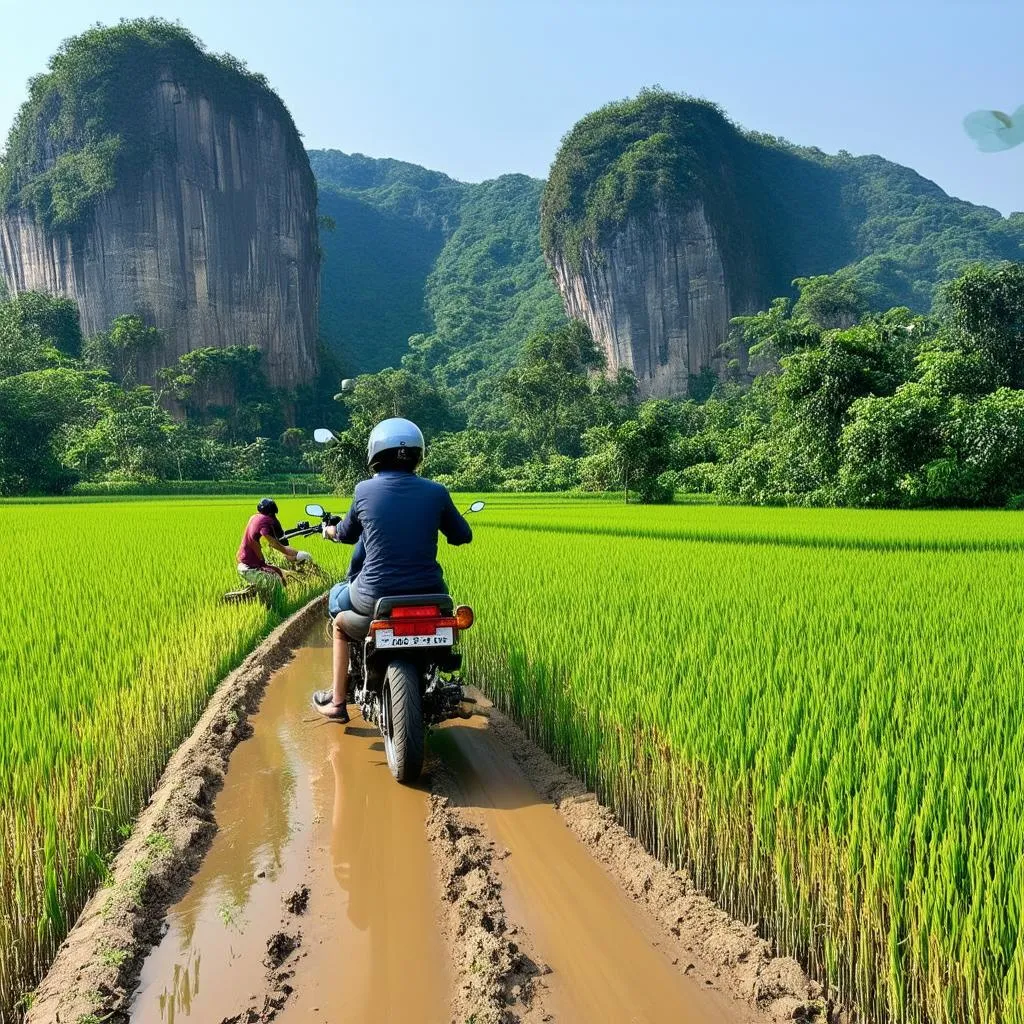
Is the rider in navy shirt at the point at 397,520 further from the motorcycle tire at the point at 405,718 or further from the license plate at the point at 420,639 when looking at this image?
the motorcycle tire at the point at 405,718

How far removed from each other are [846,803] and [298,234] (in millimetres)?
63893

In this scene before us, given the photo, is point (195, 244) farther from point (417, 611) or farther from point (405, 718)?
point (405, 718)

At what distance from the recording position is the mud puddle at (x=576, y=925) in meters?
1.72

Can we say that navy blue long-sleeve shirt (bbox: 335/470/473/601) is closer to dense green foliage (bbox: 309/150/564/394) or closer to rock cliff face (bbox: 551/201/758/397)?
rock cliff face (bbox: 551/201/758/397)

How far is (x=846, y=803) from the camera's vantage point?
1.91 m

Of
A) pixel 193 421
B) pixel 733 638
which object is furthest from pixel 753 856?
pixel 193 421

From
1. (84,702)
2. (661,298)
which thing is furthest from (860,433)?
(661,298)

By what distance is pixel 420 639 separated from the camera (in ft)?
9.37

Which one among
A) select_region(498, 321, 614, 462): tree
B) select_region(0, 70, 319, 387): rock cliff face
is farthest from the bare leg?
select_region(0, 70, 319, 387): rock cliff face

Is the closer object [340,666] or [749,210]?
[340,666]

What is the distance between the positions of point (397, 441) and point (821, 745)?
1921mm

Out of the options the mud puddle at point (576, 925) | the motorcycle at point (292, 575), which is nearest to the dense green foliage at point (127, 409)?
the motorcycle at point (292, 575)

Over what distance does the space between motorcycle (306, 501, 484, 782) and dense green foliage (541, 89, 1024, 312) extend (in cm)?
6108

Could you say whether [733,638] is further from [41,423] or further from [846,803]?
[41,423]
